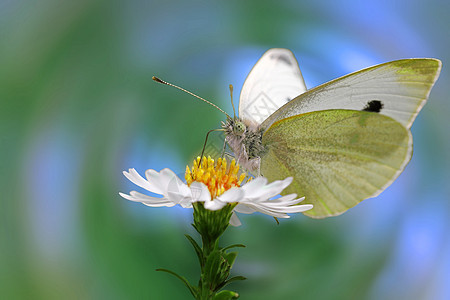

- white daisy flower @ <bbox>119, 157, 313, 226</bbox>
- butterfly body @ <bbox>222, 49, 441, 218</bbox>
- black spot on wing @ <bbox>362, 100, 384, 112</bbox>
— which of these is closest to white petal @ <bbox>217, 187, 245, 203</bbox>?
white daisy flower @ <bbox>119, 157, 313, 226</bbox>

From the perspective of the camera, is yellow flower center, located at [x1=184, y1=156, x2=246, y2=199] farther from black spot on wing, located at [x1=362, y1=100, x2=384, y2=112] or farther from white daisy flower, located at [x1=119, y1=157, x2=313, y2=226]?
black spot on wing, located at [x1=362, y1=100, x2=384, y2=112]

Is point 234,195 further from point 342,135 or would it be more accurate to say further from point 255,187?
point 342,135

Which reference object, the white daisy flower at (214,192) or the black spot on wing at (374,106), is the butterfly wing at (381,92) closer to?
the black spot on wing at (374,106)

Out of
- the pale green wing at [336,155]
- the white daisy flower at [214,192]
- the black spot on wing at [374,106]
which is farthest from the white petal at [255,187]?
the black spot on wing at [374,106]

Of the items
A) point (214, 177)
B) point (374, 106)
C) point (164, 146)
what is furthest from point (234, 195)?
point (164, 146)

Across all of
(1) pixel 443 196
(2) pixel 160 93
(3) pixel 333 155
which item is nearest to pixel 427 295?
(1) pixel 443 196

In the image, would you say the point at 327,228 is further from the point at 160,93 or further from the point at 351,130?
the point at 160,93
